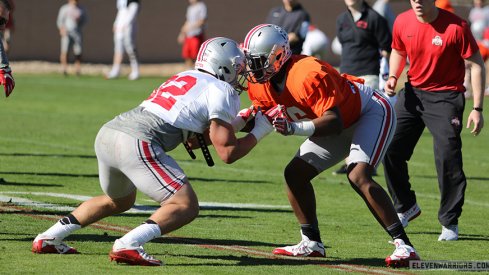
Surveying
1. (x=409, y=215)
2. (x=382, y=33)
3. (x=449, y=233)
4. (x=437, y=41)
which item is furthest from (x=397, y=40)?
(x=382, y=33)

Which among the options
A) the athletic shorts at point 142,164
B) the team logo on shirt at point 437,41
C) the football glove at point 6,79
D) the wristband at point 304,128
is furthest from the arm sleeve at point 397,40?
the football glove at point 6,79

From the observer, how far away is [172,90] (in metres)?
7.09

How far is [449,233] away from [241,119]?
2431 mm

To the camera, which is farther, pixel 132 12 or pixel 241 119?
pixel 132 12

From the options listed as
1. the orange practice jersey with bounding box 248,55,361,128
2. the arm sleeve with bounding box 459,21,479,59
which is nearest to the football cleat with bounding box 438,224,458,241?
the arm sleeve with bounding box 459,21,479,59

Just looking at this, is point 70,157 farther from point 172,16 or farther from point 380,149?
point 172,16

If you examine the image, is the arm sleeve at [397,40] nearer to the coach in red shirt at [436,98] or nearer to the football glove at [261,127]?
the coach in red shirt at [436,98]

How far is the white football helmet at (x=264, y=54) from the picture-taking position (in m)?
7.30

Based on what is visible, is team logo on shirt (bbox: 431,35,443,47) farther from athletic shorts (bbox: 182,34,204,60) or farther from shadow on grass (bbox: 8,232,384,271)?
athletic shorts (bbox: 182,34,204,60)

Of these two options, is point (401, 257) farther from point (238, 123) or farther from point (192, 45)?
point (192, 45)

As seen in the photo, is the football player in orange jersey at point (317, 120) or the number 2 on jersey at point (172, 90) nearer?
the number 2 on jersey at point (172, 90)

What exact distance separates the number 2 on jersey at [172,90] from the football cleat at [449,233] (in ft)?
9.26

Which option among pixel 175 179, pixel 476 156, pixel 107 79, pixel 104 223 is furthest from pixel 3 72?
pixel 107 79

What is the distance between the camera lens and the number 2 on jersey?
7031 mm
